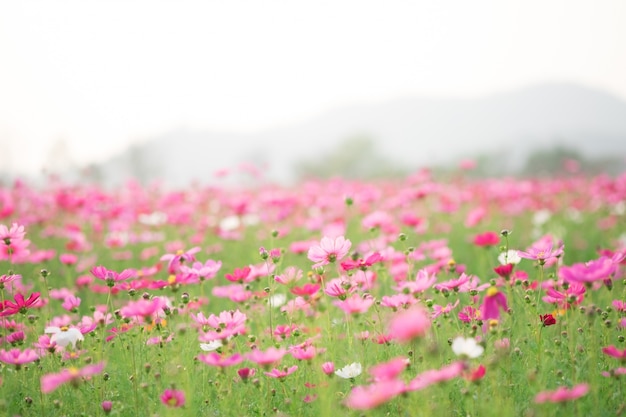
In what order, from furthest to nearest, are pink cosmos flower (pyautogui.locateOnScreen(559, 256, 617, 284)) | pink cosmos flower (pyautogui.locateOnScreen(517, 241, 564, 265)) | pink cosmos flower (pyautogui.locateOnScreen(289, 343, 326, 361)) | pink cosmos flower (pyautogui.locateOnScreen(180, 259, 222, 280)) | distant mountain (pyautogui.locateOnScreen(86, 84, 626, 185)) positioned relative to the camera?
distant mountain (pyautogui.locateOnScreen(86, 84, 626, 185)), pink cosmos flower (pyautogui.locateOnScreen(180, 259, 222, 280)), pink cosmos flower (pyautogui.locateOnScreen(517, 241, 564, 265)), pink cosmos flower (pyautogui.locateOnScreen(289, 343, 326, 361)), pink cosmos flower (pyautogui.locateOnScreen(559, 256, 617, 284))

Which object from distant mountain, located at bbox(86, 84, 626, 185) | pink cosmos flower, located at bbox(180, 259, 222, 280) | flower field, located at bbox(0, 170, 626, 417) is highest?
pink cosmos flower, located at bbox(180, 259, 222, 280)

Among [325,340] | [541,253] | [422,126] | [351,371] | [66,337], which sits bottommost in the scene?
[422,126]

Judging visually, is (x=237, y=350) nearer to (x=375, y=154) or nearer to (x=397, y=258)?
(x=397, y=258)

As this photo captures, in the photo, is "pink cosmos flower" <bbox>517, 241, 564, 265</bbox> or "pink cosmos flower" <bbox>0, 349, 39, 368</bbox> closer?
"pink cosmos flower" <bbox>0, 349, 39, 368</bbox>

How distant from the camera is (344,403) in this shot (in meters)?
1.49

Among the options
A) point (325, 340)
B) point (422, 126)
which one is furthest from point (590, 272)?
point (422, 126)

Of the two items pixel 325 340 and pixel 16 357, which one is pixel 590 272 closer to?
pixel 325 340

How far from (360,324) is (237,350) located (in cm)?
56

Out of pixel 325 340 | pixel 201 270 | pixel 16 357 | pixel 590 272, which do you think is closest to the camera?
pixel 590 272

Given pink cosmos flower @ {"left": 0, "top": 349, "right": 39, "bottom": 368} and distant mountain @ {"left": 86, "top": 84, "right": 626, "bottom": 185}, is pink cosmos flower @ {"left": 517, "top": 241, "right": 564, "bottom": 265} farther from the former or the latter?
distant mountain @ {"left": 86, "top": 84, "right": 626, "bottom": 185}

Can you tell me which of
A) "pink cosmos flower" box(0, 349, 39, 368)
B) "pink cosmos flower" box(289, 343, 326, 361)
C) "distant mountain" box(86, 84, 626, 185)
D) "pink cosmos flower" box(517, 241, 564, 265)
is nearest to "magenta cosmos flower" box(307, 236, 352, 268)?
"pink cosmos flower" box(289, 343, 326, 361)

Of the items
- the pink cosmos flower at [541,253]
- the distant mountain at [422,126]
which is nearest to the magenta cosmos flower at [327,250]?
the pink cosmos flower at [541,253]

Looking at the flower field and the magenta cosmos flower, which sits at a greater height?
the magenta cosmos flower

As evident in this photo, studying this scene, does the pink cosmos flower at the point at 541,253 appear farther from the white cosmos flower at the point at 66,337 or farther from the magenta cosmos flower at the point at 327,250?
the white cosmos flower at the point at 66,337
